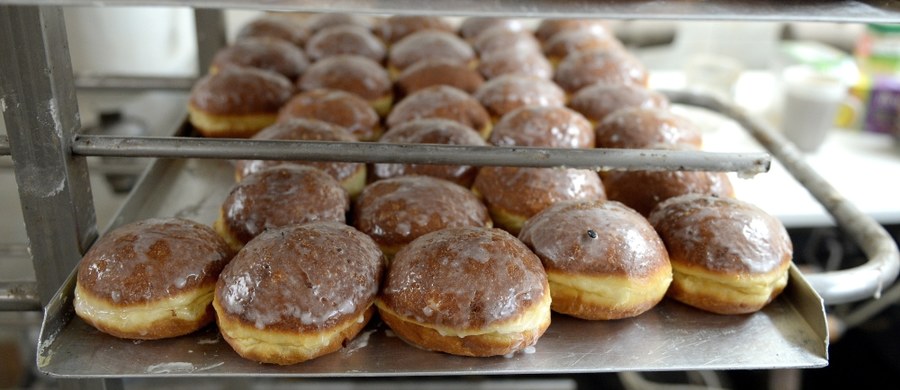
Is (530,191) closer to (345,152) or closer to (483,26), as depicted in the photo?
(345,152)

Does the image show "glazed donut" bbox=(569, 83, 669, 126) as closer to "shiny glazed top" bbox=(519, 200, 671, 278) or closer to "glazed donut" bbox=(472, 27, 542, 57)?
"glazed donut" bbox=(472, 27, 542, 57)

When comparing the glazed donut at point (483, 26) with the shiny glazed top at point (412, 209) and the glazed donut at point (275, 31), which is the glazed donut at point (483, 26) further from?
the shiny glazed top at point (412, 209)

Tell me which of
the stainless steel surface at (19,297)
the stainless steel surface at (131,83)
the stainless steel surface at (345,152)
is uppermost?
the stainless steel surface at (345,152)

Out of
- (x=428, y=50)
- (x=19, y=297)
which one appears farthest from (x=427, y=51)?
(x=19, y=297)

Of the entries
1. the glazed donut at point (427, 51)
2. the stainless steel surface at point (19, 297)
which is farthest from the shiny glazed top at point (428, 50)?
the stainless steel surface at point (19, 297)

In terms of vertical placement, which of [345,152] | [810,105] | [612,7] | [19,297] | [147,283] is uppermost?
[612,7]

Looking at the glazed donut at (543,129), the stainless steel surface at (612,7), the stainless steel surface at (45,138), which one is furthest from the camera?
the glazed donut at (543,129)
